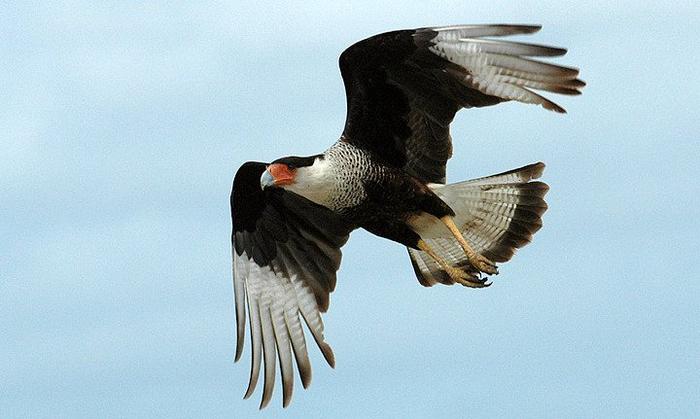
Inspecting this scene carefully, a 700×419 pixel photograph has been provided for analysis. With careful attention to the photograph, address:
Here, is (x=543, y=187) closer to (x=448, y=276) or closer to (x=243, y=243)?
(x=448, y=276)

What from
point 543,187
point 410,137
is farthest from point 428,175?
point 543,187

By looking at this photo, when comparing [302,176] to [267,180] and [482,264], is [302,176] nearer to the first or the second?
[267,180]

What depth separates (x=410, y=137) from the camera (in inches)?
351

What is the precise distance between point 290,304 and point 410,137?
1.84 meters

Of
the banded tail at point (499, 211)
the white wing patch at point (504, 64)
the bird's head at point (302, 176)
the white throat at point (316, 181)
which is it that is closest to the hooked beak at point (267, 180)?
the bird's head at point (302, 176)

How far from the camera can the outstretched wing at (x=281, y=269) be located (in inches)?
384

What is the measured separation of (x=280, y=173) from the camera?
846 centimetres

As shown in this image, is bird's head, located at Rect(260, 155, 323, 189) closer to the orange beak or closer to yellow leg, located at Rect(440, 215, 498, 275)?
the orange beak

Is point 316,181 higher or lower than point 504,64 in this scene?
lower

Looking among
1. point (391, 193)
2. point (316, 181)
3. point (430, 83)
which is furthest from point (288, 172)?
point (430, 83)

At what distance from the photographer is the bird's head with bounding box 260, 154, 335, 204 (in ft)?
27.7

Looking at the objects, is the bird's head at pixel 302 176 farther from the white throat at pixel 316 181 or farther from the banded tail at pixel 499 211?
the banded tail at pixel 499 211

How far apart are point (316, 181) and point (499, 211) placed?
166cm

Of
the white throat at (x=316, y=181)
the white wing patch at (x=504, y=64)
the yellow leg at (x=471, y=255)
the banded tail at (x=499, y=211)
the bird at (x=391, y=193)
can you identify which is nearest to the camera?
the white wing patch at (x=504, y=64)
